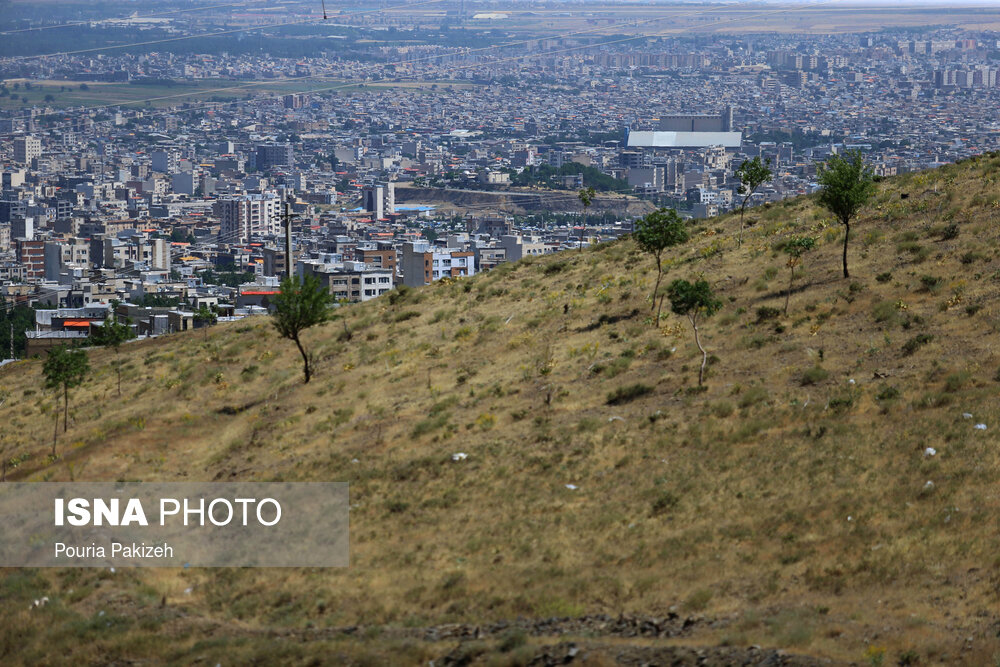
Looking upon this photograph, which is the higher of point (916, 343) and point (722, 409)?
point (916, 343)

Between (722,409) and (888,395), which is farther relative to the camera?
(722,409)

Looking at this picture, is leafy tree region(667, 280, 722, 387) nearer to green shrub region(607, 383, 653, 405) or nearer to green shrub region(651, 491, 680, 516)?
green shrub region(607, 383, 653, 405)

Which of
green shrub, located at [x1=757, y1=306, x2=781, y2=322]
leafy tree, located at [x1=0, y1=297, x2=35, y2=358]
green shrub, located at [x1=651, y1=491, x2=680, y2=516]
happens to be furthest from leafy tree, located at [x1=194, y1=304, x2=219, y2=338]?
green shrub, located at [x1=651, y1=491, x2=680, y2=516]

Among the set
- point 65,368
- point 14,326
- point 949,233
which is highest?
point 949,233

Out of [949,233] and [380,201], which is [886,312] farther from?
[380,201]

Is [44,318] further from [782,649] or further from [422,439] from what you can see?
[782,649]

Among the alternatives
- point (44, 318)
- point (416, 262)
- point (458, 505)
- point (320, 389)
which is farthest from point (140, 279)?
point (458, 505)

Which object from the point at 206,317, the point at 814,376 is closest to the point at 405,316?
the point at 814,376
